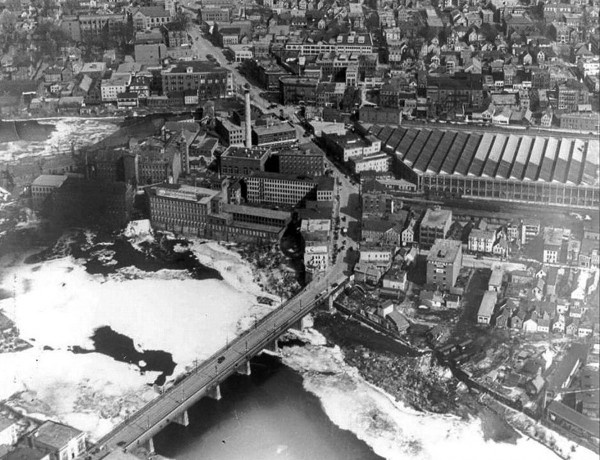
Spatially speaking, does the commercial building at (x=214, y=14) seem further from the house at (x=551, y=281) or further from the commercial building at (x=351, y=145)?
the house at (x=551, y=281)

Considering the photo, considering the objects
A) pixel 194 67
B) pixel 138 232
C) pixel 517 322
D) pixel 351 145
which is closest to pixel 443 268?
pixel 517 322

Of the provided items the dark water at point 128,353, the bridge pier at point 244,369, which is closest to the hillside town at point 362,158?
the dark water at point 128,353

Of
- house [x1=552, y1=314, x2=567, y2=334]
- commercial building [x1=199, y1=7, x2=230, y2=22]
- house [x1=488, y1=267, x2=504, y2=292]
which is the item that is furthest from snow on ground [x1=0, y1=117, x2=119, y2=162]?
house [x1=552, y1=314, x2=567, y2=334]

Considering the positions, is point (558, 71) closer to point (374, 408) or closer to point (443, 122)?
point (443, 122)

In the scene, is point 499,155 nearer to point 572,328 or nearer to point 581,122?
point 581,122

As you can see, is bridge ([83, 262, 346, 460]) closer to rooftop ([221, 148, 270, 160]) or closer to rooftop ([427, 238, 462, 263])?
rooftop ([427, 238, 462, 263])

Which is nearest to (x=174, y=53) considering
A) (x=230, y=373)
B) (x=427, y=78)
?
(x=427, y=78)

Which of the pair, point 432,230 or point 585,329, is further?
point 432,230
